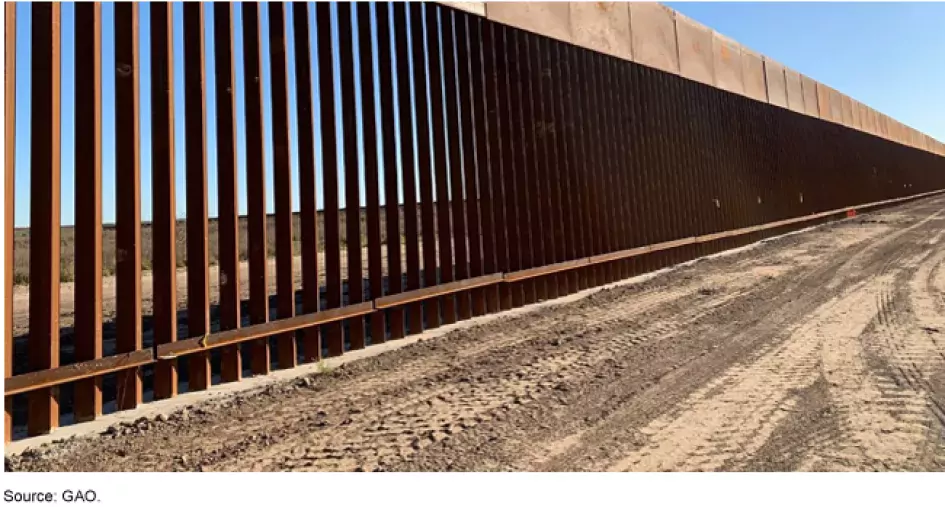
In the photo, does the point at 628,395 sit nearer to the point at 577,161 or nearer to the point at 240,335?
the point at 240,335

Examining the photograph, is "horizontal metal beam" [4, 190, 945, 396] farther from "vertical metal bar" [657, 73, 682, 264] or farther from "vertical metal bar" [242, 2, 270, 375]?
"vertical metal bar" [657, 73, 682, 264]

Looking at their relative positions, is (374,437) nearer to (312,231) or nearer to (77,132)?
(312,231)

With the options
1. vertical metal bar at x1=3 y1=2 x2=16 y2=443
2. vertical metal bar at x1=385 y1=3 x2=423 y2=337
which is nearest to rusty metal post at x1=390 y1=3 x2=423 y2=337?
vertical metal bar at x1=385 y1=3 x2=423 y2=337

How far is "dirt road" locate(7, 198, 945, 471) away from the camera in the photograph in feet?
9.14

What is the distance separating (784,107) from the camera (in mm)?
17172

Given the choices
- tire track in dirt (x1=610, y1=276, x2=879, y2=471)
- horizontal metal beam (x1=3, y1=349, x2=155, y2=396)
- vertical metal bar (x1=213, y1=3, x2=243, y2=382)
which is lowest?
tire track in dirt (x1=610, y1=276, x2=879, y2=471)

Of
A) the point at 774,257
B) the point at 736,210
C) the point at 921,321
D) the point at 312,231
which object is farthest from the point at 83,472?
the point at 736,210

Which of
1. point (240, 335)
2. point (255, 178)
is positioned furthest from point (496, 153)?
point (240, 335)

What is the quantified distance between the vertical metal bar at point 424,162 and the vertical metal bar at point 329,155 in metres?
1.17

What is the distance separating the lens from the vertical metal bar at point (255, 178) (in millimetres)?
4289

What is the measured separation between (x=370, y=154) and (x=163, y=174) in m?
1.92

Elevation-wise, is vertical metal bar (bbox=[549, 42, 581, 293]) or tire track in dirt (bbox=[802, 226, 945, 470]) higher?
vertical metal bar (bbox=[549, 42, 581, 293])

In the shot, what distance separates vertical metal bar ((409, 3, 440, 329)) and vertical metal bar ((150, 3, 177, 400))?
8.33 ft

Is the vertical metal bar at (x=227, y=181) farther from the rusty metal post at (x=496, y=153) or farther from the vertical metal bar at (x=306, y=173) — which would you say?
the rusty metal post at (x=496, y=153)
